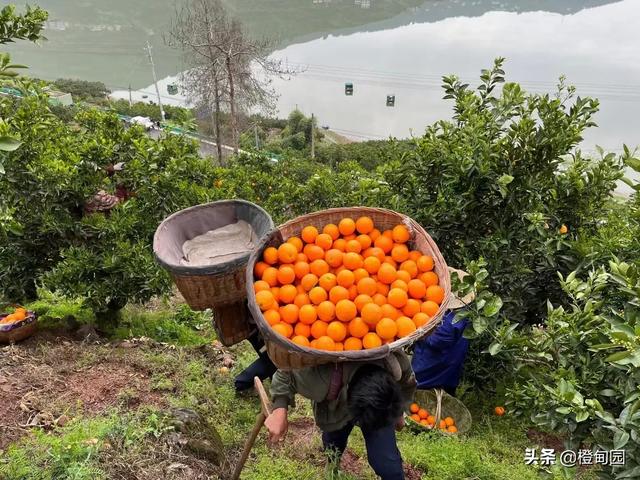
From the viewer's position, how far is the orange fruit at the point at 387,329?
2.12 metres

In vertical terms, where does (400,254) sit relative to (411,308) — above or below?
above

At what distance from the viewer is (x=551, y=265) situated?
3639 millimetres

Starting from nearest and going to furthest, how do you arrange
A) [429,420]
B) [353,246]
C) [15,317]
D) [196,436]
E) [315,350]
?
[315,350] < [353,246] < [196,436] < [429,420] < [15,317]

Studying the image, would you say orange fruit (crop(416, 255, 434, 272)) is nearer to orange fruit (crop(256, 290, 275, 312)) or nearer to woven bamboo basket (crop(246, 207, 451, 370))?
woven bamboo basket (crop(246, 207, 451, 370))

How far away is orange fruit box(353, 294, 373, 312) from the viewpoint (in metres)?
2.24

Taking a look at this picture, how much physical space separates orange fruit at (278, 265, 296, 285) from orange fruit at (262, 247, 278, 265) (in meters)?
0.09

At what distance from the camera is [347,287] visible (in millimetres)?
2344

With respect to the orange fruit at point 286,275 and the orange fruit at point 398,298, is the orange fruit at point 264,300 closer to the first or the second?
the orange fruit at point 286,275

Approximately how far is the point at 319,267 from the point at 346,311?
1.05ft

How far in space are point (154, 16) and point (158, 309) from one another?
66608mm

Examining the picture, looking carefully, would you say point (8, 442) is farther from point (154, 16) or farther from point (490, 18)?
point (490, 18)

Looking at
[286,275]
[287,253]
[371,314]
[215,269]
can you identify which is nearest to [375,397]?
[371,314]

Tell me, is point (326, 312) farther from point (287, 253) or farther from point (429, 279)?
point (429, 279)

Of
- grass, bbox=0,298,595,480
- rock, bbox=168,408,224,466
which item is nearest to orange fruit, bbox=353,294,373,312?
grass, bbox=0,298,595,480
